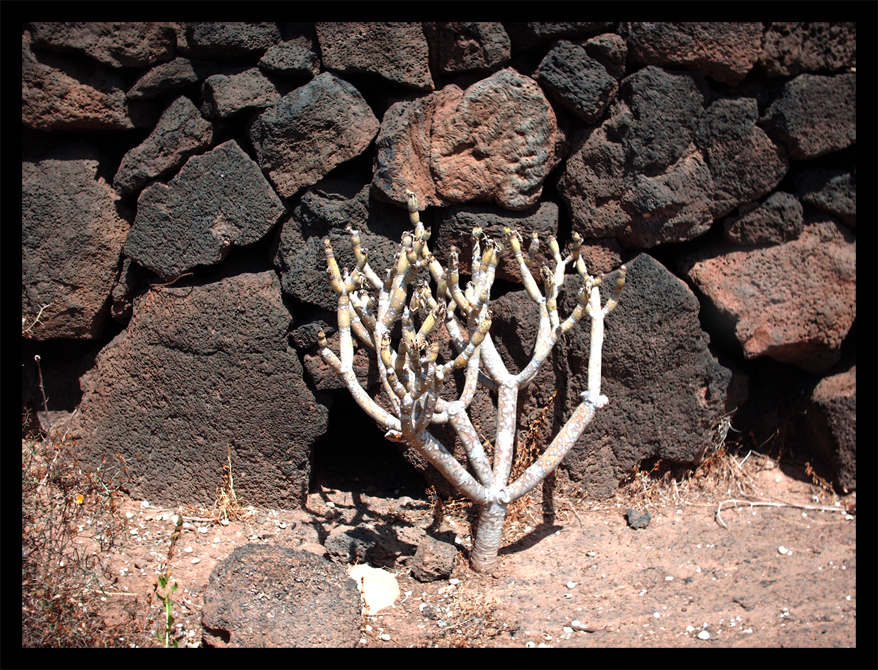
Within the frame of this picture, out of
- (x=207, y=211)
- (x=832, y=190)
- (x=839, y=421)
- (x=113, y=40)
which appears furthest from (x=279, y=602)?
(x=832, y=190)

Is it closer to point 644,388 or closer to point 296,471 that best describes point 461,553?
point 296,471

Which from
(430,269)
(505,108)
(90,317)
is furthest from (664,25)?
(90,317)

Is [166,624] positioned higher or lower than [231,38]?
lower

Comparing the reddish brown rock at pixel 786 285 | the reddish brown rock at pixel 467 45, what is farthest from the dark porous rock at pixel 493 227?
the reddish brown rock at pixel 786 285

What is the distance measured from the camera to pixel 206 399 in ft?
12.1

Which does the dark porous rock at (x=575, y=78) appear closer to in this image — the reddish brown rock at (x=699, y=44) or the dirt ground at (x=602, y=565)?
the reddish brown rock at (x=699, y=44)

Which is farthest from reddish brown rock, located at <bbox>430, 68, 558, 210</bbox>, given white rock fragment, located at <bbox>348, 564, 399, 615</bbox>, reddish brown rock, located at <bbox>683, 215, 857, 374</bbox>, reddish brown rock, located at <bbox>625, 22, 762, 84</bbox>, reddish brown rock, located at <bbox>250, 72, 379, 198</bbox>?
white rock fragment, located at <bbox>348, 564, 399, 615</bbox>

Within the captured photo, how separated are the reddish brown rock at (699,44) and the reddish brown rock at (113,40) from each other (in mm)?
2238

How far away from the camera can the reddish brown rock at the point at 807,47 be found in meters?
3.55

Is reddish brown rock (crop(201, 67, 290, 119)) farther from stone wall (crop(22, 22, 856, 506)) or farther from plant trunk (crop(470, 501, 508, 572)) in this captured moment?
plant trunk (crop(470, 501, 508, 572))

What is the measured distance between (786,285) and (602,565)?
1742 mm

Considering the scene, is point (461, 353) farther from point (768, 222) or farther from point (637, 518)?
point (768, 222)

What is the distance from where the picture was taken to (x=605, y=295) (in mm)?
3807

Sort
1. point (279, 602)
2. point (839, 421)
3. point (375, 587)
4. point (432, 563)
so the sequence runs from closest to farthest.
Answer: point (279, 602) → point (375, 587) → point (432, 563) → point (839, 421)
